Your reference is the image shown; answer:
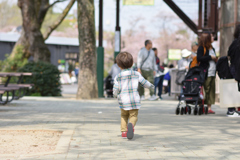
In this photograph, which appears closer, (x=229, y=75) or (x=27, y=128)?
(x=27, y=128)

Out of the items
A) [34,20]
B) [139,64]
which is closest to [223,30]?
[139,64]

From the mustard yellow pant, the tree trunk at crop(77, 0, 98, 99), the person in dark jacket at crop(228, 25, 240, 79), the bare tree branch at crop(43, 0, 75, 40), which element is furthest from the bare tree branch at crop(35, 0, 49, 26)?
the mustard yellow pant

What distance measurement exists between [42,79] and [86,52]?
2.75m

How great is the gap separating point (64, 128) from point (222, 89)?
3982 mm

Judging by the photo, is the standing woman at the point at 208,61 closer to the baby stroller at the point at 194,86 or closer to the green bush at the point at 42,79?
the baby stroller at the point at 194,86

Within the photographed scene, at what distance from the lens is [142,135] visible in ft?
24.2

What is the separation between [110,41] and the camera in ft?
261

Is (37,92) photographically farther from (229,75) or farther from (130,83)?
(130,83)

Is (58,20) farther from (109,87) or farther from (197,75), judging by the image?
(197,75)

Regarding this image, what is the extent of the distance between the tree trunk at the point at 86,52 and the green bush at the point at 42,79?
8.10 ft

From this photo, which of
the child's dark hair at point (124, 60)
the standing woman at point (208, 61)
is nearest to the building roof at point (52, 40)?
the standing woman at point (208, 61)

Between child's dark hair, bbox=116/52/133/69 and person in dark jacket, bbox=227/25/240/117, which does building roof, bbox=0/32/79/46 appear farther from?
child's dark hair, bbox=116/52/133/69

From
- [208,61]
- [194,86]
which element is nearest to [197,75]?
[194,86]

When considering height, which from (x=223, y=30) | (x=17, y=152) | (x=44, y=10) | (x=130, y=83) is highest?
(x=44, y=10)
